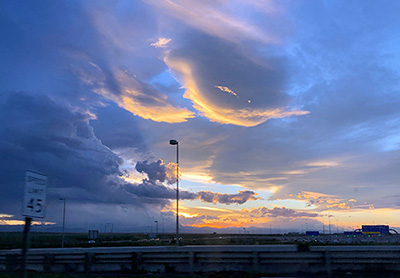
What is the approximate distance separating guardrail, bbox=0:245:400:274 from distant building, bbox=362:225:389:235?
12226cm

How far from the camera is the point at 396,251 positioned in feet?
51.9

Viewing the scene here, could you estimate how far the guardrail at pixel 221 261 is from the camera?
620 inches

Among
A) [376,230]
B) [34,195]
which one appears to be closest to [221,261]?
[34,195]

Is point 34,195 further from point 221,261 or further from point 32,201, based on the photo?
point 221,261

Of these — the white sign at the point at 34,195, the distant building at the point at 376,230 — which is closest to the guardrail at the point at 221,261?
the white sign at the point at 34,195

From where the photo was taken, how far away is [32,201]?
23.1 ft

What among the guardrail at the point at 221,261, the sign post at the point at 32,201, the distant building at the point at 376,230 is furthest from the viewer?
the distant building at the point at 376,230

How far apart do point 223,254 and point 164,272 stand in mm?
2906

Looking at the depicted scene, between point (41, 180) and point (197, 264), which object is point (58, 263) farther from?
point (41, 180)

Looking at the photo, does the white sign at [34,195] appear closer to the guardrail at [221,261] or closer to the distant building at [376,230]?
the guardrail at [221,261]

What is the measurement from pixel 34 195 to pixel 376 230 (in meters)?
138

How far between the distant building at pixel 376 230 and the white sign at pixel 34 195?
136 metres

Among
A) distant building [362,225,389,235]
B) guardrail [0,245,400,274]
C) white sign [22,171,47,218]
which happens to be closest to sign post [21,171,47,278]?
white sign [22,171,47,218]

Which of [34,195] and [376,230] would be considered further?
[376,230]
